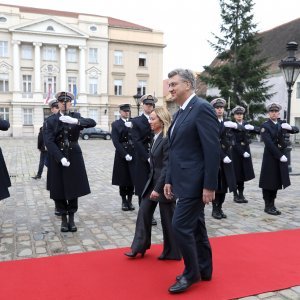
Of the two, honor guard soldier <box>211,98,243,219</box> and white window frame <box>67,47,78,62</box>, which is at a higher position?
white window frame <box>67,47,78,62</box>

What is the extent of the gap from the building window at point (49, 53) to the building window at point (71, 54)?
5.44 ft

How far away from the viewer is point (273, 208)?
23.2 ft

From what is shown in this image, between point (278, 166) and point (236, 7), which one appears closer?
point (278, 166)

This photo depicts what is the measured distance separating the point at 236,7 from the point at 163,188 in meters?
22.9

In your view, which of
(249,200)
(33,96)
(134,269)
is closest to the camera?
(134,269)

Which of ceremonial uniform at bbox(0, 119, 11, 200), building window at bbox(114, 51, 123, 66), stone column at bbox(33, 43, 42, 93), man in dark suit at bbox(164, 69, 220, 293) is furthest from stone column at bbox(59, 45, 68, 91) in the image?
man in dark suit at bbox(164, 69, 220, 293)

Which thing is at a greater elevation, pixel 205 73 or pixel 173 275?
pixel 205 73

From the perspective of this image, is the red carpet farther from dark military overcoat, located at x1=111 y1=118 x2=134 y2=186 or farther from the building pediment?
the building pediment

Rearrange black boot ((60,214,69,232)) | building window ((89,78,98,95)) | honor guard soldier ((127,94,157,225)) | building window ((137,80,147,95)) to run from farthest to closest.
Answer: building window ((137,80,147,95)) → building window ((89,78,98,95)) → honor guard soldier ((127,94,157,225)) → black boot ((60,214,69,232))

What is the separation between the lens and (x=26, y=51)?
45.3m

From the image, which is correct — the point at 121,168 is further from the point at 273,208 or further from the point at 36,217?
the point at 273,208

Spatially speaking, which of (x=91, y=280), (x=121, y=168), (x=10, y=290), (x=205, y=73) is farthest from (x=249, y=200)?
(x=205, y=73)

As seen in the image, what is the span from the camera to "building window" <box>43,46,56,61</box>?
4606cm

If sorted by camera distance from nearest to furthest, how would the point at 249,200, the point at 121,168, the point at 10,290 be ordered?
the point at 10,290 < the point at 121,168 < the point at 249,200
